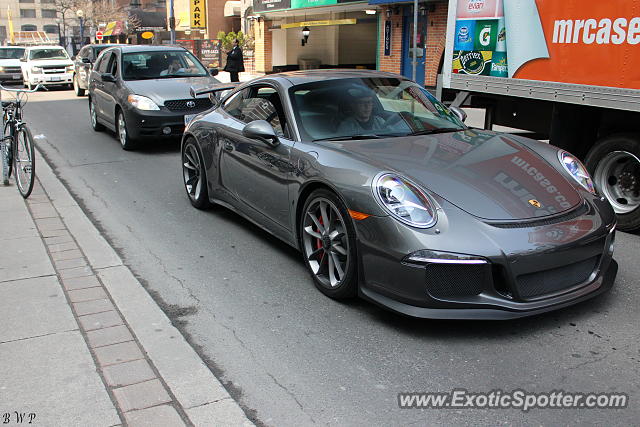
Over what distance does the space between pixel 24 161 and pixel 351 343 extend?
5.34 meters

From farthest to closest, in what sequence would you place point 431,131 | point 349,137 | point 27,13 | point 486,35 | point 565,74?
point 27,13 < point 486,35 < point 565,74 < point 431,131 < point 349,137

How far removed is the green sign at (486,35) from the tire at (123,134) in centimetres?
607

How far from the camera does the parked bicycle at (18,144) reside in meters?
7.32

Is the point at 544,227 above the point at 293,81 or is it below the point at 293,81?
below

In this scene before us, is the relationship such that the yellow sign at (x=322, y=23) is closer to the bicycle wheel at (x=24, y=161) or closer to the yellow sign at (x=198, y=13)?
the yellow sign at (x=198, y=13)

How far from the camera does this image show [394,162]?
4.39m

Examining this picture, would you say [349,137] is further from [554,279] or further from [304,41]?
[304,41]

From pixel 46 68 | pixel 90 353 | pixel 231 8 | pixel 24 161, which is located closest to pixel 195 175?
pixel 24 161

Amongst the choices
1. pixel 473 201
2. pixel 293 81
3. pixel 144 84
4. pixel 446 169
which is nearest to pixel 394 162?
pixel 446 169

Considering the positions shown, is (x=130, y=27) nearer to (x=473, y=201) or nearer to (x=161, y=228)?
(x=161, y=228)

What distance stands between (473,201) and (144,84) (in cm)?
847

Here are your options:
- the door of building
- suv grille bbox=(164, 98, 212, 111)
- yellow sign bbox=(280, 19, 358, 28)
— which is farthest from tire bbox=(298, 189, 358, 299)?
yellow sign bbox=(280, 19, 358, 28)

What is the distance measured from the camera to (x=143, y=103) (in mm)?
10555

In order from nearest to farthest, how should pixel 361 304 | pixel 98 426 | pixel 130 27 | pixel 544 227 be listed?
pixel 98 426
pixel 544 227
pixel 361 304
pixel 130 27
